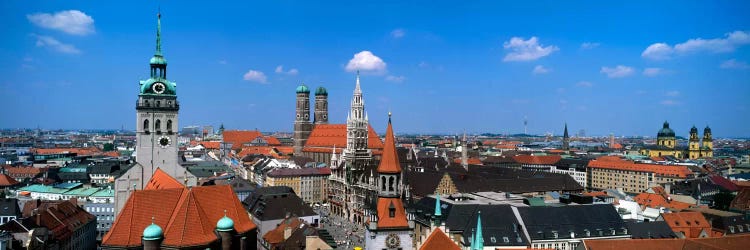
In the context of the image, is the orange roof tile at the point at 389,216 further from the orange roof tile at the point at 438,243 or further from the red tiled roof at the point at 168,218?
the red tiled roof at the point at 168,218

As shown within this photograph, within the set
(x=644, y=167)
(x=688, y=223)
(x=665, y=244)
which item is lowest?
(x=688, y=223)

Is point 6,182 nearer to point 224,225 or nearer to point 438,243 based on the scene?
point 224,225

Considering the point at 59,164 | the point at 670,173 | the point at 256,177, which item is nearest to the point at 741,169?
the point at 670,173

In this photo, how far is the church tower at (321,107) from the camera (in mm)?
188625

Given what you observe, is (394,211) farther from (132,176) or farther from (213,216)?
(132,176)

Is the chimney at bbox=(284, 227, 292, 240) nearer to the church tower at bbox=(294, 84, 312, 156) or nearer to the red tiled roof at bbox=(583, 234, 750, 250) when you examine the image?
the red tiled roof at bbox=(583, 234, 750, 250)

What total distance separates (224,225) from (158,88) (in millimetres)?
32230

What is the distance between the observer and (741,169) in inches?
7057

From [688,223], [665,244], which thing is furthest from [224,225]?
[688,223]

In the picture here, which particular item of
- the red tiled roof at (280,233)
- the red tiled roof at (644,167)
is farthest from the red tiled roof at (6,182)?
the red tiled roof at (644,167)

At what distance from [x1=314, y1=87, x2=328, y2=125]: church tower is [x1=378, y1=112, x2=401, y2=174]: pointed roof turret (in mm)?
144105

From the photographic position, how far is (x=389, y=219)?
4341 centimetres

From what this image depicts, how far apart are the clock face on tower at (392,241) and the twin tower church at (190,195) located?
3.0 inches

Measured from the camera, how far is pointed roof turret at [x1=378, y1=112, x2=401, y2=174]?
44094 millimetres
